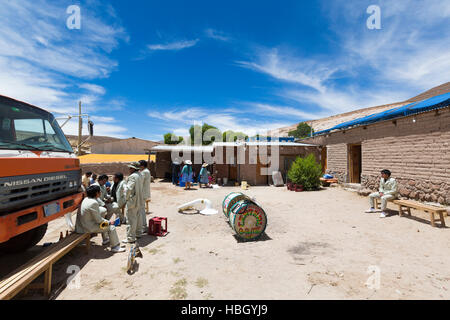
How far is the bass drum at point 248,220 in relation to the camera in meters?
4.84

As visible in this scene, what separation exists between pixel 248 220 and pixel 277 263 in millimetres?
1238

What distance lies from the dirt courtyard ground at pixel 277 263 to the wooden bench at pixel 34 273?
232 millimetres

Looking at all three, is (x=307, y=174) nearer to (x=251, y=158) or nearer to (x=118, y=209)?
(x=251, y=158)

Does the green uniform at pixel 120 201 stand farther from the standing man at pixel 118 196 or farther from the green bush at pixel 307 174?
the green bush at pixel 307 174

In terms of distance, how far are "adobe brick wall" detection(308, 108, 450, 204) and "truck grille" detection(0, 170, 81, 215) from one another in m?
10.7

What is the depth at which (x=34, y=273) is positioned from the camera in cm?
269

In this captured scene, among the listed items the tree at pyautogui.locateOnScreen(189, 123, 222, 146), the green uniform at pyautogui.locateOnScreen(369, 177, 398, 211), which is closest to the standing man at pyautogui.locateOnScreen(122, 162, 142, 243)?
the green uniform at pyautogui.locateOnScreen(369, 177, 398, 211)

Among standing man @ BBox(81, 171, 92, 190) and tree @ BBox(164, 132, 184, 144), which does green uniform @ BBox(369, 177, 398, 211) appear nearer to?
standing man @ BBox(81, 171, 92, 190)

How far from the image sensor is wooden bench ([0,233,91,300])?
7.80 feet

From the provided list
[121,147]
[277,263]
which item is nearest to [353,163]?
[277,263]

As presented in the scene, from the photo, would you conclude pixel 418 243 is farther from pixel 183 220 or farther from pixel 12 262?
pixel 12 262

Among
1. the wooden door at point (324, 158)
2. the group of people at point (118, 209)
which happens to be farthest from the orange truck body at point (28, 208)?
the wooden door at point (324, 158)
